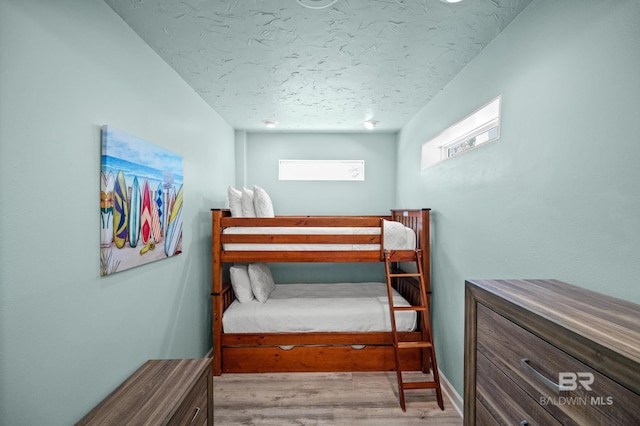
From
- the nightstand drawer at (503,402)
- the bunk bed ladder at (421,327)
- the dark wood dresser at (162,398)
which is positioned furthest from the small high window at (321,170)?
the nightstand drawer at (503,402)

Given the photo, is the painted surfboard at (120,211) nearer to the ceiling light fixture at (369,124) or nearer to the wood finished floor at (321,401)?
the wood finished floor at (321,401)

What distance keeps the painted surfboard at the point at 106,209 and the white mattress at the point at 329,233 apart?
123 centimetres

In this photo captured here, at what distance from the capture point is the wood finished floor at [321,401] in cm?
214

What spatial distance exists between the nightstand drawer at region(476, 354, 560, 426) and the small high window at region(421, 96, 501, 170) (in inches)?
51.6

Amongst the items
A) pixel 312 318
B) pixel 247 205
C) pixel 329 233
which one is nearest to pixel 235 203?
pixel 247 205

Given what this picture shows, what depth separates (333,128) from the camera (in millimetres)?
3740

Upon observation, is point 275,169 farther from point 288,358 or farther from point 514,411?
point 514,411

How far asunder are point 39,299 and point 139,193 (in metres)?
0.72

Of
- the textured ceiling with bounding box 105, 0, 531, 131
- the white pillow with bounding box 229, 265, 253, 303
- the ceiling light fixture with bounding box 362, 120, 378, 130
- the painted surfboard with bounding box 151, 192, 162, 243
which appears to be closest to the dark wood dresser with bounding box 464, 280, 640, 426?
the textured ceiling with bounding box 105, 0, 531, 131

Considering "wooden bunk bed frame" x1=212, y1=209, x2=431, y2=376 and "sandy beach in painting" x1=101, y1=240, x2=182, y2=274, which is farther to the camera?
"wooden bunk bed frame" x1=212, y1=209, x2=431, y2=376

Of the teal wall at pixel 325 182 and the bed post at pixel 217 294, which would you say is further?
the teal wall at pixel 325 182

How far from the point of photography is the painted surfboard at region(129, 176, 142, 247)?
166 centimetres

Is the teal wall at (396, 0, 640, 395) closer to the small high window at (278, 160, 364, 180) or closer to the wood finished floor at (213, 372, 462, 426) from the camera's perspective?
the wood finished floor at (213, 372, 462, 426)

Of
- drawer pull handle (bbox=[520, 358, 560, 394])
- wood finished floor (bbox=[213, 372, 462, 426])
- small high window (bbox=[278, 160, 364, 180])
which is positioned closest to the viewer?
drawer pull handle (bbox=[520, 358, 560, 394])
